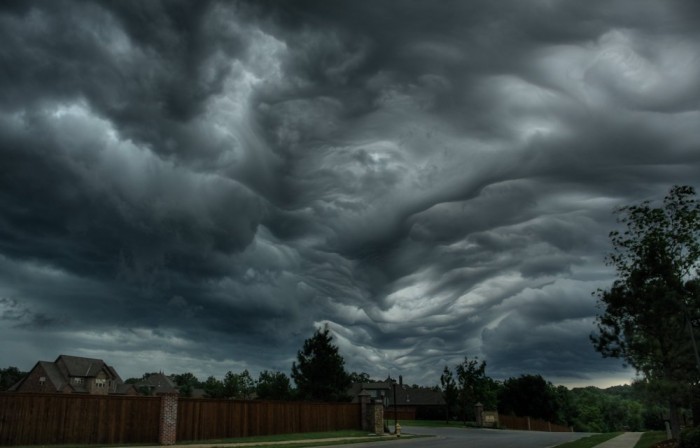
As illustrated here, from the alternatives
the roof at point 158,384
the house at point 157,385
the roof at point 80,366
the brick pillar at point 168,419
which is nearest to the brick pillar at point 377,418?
the brick pillar at point 168,419

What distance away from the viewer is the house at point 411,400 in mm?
87312

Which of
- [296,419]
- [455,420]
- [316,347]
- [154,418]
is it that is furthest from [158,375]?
[154,418]

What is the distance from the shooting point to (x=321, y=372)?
227ft

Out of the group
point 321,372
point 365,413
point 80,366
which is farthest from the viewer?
point 80,366

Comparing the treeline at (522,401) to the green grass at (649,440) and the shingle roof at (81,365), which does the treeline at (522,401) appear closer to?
the green grass at (649,440)

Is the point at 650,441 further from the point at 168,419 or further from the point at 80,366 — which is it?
the point at 80,366

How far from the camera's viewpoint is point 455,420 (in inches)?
3063

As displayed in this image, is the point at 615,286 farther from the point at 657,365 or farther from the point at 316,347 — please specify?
the point at 316,347

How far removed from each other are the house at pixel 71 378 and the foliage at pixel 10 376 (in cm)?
3955

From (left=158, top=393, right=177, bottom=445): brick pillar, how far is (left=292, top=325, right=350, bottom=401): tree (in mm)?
38587

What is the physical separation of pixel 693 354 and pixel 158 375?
101783 millimetres

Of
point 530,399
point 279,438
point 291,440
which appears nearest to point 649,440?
point 291,440

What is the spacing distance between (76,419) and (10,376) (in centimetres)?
12317

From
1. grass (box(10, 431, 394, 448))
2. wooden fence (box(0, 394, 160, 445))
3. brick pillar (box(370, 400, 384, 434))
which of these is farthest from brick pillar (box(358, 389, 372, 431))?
wooden fence (box(0, 394, 160, 445))
